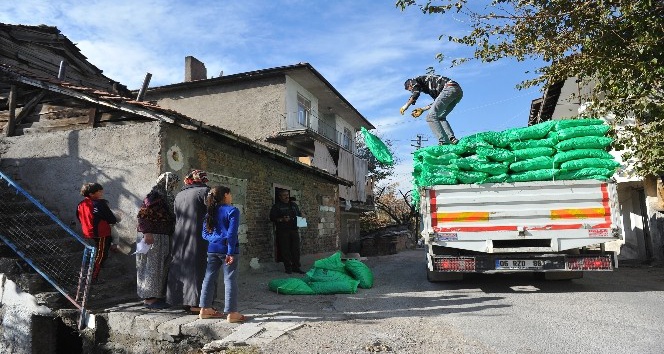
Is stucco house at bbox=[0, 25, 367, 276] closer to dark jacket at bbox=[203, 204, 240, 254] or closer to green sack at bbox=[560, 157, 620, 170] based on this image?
dark jacket at bbox=[203, 204, 240, 254]

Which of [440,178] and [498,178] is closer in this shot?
[498,178]

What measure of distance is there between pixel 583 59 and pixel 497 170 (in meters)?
3.25

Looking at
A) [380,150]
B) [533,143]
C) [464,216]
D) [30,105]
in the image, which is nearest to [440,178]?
[464,216]

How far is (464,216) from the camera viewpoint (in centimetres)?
665

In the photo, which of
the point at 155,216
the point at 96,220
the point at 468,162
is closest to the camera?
the point at 155,216

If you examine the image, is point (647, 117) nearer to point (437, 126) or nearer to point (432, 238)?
point (437, 126)

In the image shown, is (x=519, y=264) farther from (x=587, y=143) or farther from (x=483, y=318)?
(x=587, y=143)

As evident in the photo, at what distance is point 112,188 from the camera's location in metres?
6.68

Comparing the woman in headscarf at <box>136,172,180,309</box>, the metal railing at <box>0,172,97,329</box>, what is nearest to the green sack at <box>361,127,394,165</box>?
the woman in headscarf at <box>136,172,180,309</box>

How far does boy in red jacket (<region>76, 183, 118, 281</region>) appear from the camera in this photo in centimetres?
575

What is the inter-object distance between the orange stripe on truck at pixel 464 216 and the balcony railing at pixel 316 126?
426 inches

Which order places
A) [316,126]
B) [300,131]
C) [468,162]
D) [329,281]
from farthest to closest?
1. [316,126]
2. [300,131]
3. [329,281]
4. [468,162]

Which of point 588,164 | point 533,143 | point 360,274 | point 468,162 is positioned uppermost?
point 533,143

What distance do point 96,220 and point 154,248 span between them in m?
1.16
